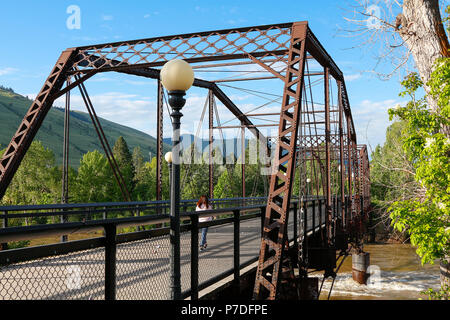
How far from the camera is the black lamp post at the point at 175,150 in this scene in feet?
16.6

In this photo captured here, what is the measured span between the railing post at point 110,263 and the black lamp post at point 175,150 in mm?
902

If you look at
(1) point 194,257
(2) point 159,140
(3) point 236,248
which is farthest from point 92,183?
(1) point 194,257

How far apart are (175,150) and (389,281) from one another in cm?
3023

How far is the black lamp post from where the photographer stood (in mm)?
5066

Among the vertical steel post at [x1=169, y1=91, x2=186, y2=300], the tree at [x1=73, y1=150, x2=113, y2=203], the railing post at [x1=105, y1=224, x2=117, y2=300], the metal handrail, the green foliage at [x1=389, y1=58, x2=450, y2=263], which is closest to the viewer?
the metal handrail

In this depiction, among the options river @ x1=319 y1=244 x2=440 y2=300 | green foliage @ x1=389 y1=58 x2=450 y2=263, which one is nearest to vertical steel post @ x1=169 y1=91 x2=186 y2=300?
green foliage @ x1=389 y1=58 x2=450 y2=263

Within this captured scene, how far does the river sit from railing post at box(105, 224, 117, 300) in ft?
69.2

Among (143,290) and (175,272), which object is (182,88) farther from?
(143,290)

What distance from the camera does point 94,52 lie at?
13.2 meters

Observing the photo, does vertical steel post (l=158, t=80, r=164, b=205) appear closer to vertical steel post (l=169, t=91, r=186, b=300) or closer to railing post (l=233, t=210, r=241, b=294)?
railing post (l=233, t=210, r=241, b=294)

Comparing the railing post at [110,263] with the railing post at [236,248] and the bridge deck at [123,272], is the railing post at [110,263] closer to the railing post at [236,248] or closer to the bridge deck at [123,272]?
the bridge deck at [123,272]

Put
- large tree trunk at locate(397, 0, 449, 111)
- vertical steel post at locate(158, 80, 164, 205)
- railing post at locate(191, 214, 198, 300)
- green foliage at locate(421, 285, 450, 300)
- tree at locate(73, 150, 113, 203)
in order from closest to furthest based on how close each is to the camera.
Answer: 1. railing post at locate(191, 214, 198, 300)
2. green foliage at locate(421, 285, 450, 300)
3. large tree trunk at locate(397, 0, 449, 111)
4. vertical steel post at locate(158, 80, 164, 205)
5. tree at locate(73, 150, 113, 203)

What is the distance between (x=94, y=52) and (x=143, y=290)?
9.72 m
